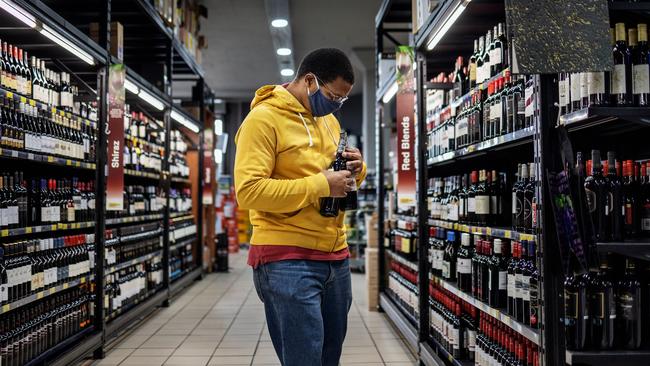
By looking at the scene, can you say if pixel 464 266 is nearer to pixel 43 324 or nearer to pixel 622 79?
pixel 622 79

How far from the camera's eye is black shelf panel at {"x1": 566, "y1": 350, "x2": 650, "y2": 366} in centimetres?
218

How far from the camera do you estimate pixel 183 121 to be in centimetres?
809

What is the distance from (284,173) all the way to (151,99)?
15.3ft

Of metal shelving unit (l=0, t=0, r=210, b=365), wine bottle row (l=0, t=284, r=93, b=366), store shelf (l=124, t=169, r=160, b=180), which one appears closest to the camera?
wine bottle row (l=0, t=284, r=93, b=366)

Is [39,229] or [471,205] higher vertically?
[471,205]

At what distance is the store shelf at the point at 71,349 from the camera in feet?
12.4

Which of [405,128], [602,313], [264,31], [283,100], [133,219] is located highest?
[264,31]

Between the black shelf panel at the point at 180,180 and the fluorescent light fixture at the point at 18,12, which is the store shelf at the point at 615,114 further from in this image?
the black shelf panel at the point at 180,180

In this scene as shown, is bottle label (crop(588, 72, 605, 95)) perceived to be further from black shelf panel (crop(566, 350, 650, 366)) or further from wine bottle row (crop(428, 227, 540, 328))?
black shelf panel (crop(566, 350, 650, 366))

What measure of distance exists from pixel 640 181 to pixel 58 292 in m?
3.94

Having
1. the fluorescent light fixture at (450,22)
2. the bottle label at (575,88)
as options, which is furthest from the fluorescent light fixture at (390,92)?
the bottle label at (575,88)

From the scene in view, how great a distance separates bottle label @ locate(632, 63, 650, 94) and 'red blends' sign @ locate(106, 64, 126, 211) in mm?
3960

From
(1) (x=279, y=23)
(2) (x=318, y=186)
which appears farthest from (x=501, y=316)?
(1) (x=279, y=23)

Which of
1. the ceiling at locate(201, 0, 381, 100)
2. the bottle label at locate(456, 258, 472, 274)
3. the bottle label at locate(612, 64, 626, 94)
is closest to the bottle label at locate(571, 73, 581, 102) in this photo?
the bottle label at locate(612, 64, 626, 94)
